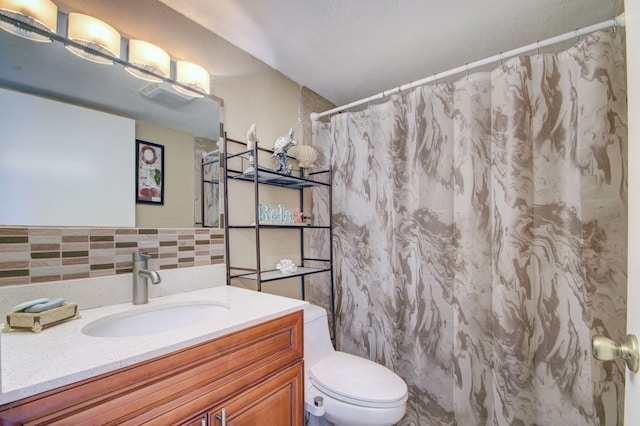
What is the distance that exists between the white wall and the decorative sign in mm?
643

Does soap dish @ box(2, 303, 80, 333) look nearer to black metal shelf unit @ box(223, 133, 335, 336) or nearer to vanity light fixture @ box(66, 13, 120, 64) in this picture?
black metal shelf unit @ box(223, 133, 335, 336)

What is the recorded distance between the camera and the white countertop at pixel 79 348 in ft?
1.75

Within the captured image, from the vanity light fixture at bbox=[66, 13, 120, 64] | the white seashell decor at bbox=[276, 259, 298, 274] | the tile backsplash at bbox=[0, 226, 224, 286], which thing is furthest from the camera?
the white seashell decor at bbox=[276, 259, 298, 274]

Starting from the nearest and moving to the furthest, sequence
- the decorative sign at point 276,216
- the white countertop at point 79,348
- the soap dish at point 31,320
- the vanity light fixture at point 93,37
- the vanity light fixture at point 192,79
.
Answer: the white countertop at point 79,348 < the soap dish at point 31,320 < the vanity light fixture at point 93,37 < the vanity light fixture at point 192,79 < the decorative sign at point 276,216

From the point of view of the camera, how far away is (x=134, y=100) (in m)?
1.17

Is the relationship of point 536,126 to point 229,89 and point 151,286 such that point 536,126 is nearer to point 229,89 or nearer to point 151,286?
point 229,89

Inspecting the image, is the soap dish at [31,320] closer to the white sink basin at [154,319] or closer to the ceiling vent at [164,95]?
the white sink basin at [154,319]

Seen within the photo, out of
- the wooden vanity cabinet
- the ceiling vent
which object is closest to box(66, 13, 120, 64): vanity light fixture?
the ceiling vent

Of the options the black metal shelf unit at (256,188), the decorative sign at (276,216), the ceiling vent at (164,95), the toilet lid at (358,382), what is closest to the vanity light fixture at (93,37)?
the ceiling vent at (164,95)

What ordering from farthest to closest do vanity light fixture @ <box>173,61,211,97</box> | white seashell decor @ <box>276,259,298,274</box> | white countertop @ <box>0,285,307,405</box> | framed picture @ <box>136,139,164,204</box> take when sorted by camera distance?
white seashell decor @ <box>276,259,298,274</box> < vanity light fixture @ <box>173,61,211,97</box> < framed picture @ <box>136,139,164,204</box> < white countertop @ <box>0,285,307,405</box>

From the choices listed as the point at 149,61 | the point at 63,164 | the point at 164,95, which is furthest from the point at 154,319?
the point at 149,61

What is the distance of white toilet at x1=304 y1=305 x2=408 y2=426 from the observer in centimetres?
117

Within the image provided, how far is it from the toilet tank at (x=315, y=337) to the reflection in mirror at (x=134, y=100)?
74 centimetres

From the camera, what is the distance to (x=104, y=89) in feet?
3.60
